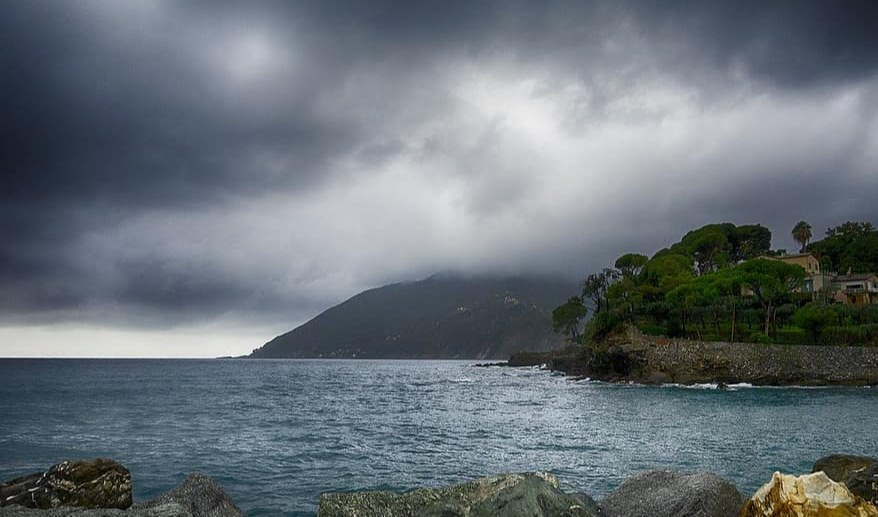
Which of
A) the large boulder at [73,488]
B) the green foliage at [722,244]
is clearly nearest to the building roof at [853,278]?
the green foliage at [722,244]

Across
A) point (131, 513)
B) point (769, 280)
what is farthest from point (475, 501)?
point (769, 280)

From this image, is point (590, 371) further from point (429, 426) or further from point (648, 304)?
point (429, 426)

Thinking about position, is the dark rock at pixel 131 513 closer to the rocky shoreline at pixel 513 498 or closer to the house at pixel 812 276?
the rocky shoreline at pixel 513 498

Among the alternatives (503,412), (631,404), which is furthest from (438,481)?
(631,404)

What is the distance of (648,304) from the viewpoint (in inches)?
4094

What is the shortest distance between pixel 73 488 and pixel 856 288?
129m

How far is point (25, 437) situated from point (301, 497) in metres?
25.9

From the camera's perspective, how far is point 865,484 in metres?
9.70

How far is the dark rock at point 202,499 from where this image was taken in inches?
452

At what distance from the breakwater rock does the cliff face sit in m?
79.4

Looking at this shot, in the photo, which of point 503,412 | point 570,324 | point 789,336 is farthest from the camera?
point 570,324

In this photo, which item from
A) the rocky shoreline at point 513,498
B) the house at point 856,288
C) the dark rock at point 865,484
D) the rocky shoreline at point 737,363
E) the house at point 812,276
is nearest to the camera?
the rocky shoreline at point 513,498

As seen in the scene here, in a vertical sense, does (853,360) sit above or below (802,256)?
below

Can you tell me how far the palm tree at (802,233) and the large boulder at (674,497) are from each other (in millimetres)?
156913
